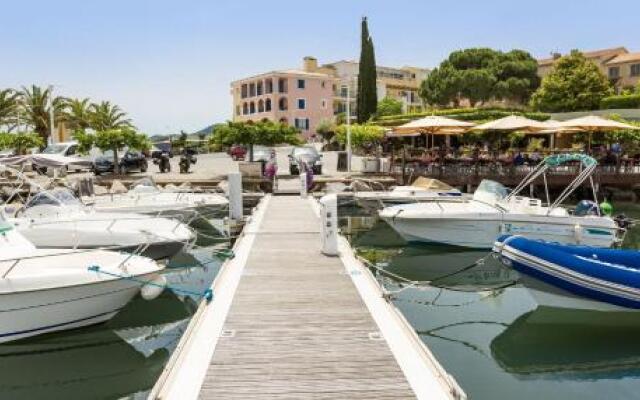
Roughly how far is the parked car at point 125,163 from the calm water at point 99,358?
24709 mm

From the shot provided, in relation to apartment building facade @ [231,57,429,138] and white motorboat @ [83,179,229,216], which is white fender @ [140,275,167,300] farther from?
Answer: apartment building facade @ [231,57,429,138]

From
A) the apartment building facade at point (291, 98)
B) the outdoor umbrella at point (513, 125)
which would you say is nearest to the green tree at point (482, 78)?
the apartment building facade at point (291, 98)

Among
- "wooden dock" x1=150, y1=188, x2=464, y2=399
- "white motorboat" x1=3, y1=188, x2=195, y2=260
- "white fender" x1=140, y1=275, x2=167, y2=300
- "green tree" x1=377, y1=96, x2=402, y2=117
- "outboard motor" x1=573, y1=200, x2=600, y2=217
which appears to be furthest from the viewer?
"green tree" x1=377, y1=96, x2=402, y2=117

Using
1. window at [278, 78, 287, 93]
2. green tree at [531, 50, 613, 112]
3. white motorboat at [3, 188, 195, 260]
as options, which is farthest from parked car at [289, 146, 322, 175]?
window at [278, 78, 287, 93]

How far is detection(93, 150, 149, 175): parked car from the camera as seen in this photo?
3562 centimetres

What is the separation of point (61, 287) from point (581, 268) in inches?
367

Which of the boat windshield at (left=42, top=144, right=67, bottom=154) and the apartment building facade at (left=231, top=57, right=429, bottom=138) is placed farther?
the apartment building facade at (left=231, top=57, right=429, bottom=138)

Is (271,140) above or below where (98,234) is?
above

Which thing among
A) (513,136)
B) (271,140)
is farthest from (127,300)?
(513,136)

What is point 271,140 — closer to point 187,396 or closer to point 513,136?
point 513,136

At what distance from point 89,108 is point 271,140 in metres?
42.7

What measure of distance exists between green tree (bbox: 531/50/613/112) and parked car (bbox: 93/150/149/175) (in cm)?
3962

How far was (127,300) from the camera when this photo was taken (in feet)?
36.1

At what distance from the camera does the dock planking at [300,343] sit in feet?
22.1
